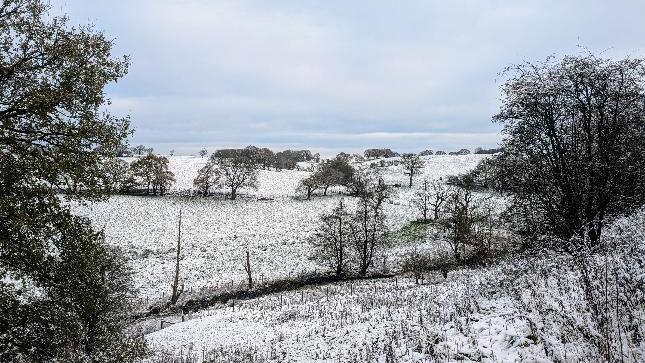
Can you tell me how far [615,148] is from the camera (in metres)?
13.5

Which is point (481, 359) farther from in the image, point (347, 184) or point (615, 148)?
point (347, 184)

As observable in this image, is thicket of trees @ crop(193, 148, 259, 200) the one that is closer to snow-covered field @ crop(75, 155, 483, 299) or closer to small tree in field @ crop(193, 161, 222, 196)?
small tree in field @ crop(193, 161, 222, 196)

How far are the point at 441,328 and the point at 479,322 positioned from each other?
90 cm

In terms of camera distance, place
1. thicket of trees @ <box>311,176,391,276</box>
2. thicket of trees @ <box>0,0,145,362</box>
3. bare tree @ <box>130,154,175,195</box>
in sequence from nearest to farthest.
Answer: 1. thicket of trees @ <box>0,0,145,362</box>
2. thicket of trees @ <box>311,176,391,276</box>
3. bare tree @ <box>130,154,175,195</box>

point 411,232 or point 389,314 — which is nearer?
point 389,314

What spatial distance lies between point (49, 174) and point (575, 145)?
52.8ft

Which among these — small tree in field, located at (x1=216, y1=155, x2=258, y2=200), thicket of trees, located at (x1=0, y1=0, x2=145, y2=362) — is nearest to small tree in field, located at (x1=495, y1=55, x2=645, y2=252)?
thicket of trees, located at (x1=0, y1=0, x2=145, y2=362)

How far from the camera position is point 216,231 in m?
53.7

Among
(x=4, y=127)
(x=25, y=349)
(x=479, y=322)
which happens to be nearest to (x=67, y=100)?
(x=4, y=127)

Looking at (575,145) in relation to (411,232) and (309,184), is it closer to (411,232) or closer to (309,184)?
(411,232)

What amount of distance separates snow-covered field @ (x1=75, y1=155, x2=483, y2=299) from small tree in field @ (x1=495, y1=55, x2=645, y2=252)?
2841 centimetres

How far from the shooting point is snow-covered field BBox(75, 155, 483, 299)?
4028 cm

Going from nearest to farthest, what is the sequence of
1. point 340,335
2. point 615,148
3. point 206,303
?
point 340,335 < point 615,148 < point 206,303

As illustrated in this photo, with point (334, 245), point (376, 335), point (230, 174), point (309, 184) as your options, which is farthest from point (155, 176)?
point (376, 335)
